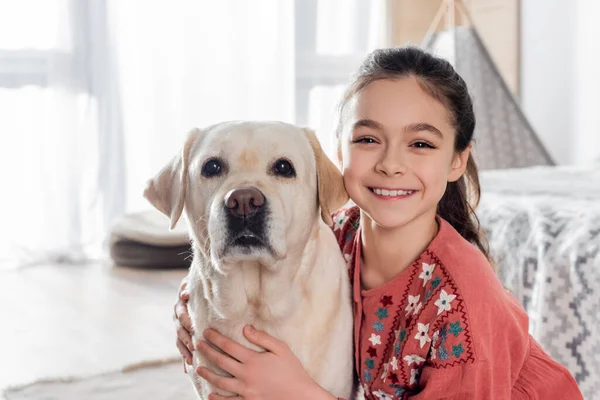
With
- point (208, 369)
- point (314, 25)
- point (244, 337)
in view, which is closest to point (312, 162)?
point (244, 337)

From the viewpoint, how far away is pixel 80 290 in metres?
3.97

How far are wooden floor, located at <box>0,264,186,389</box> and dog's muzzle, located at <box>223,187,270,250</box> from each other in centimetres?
148

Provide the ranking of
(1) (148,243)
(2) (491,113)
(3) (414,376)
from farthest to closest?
(2) (491,113)
(1) (148,243)
(3) (414,376)

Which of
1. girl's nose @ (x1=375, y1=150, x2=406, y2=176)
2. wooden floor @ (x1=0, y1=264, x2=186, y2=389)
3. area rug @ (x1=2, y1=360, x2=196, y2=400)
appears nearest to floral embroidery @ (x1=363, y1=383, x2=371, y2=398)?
girl's nose @ (x1=375, y1=150, x2=406, y2=176)

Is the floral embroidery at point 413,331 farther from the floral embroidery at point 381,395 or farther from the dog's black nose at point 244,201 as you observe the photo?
the dog's black nose at point 244,201

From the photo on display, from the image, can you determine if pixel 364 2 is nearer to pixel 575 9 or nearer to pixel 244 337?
pixel 575 9

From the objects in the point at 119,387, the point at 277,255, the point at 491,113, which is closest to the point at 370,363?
the point at 277,255

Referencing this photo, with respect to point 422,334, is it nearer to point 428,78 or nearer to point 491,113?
point 428,78

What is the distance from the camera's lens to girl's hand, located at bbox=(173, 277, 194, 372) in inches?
69.7

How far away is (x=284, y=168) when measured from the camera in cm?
155

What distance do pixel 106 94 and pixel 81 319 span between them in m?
1.96

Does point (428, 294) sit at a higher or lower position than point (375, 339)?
higher

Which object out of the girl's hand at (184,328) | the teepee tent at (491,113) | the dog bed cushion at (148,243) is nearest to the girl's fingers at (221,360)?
the girl's hand at (184,328)

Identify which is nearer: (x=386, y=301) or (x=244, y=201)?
(x=244, y=201)
